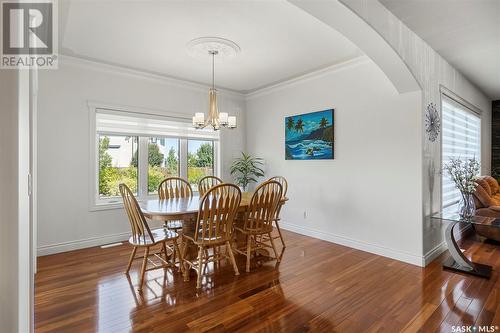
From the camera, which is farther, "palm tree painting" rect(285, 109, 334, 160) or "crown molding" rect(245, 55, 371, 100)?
"palm tree painting" rect(285, 109, 334, 160)

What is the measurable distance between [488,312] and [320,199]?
2.32 meters

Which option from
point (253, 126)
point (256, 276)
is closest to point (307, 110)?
point (253, 126)

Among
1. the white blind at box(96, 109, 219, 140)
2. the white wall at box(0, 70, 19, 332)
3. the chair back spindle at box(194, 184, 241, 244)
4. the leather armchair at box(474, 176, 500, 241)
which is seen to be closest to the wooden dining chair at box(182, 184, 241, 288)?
the chair back spindle at box(194, 184, 241, 244)

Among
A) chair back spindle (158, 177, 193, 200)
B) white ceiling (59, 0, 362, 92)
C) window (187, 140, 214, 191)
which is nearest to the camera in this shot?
white ceiling (59, 0, 362, 92)

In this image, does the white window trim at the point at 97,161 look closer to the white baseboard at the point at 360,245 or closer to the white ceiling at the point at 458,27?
the white baseboard at the point at 360,245

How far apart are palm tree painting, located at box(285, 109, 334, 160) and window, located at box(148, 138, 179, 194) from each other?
1.97m

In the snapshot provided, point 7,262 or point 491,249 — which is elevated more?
point 7,262

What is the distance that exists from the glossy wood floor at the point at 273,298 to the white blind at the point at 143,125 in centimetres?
189

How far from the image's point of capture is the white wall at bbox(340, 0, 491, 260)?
232 cm

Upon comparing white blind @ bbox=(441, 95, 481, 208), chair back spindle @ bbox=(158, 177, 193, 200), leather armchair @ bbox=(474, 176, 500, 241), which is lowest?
leather armchair @ bbox=(474, 176, 500, 241)

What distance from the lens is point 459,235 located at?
4.14 metres

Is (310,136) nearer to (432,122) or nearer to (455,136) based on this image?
(432,122)

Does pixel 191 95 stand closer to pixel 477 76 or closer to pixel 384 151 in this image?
pixel 384 151

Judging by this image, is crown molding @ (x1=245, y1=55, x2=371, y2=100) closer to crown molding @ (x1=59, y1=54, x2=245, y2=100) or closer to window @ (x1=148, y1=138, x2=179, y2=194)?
crown molding @ (x1=59, y1=54, x2=245, y2=100)
